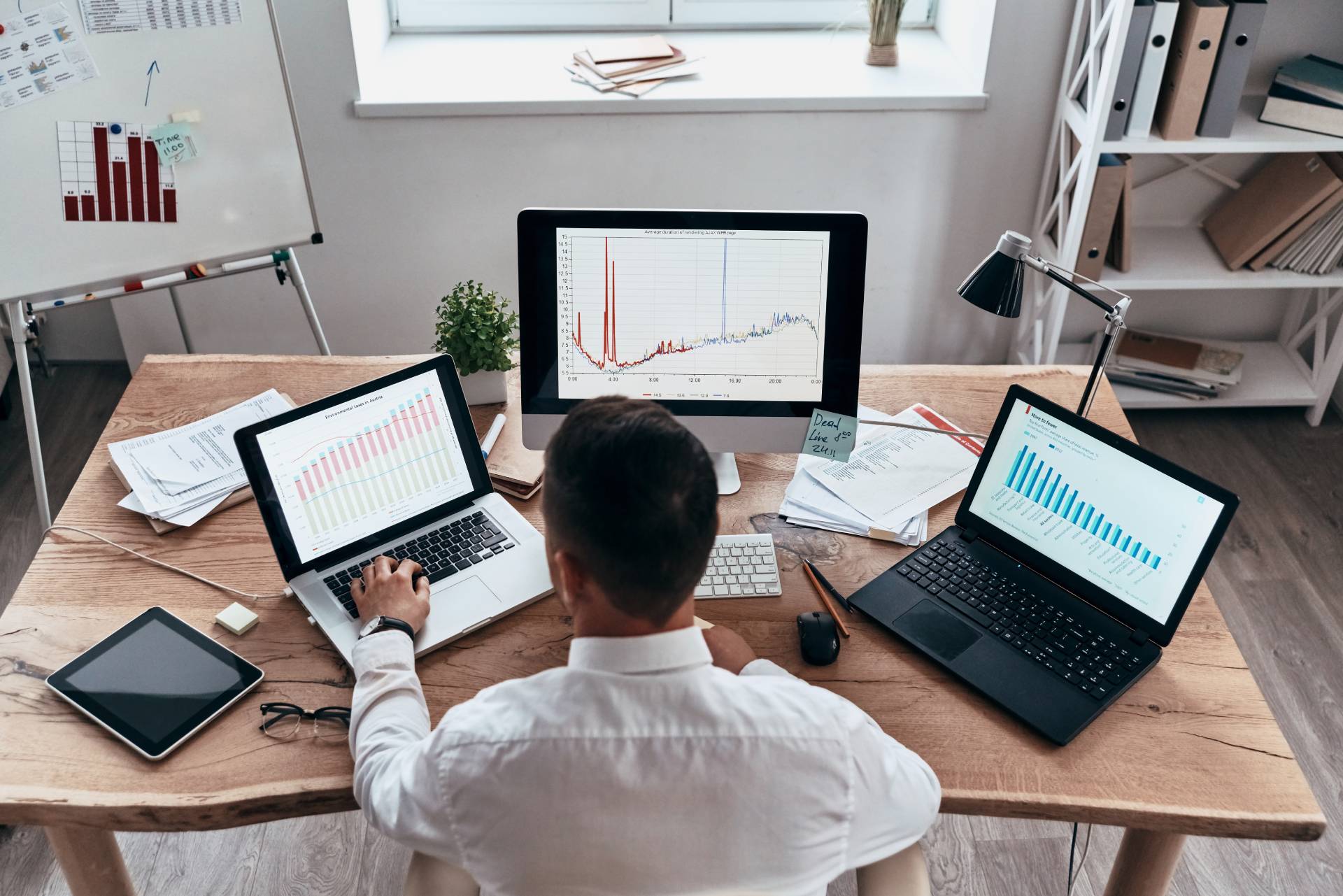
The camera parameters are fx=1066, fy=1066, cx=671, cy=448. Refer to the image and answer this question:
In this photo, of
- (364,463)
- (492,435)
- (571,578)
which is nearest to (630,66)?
(492,435)

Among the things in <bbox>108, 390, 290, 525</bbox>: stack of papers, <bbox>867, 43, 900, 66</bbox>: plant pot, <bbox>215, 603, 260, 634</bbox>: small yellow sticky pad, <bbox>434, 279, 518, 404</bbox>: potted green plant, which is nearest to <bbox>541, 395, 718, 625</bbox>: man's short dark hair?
<bbox>215, 603, 260, 634</bbox>: small yellow sticky pad

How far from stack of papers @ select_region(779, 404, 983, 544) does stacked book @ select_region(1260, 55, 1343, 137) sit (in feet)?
5.07

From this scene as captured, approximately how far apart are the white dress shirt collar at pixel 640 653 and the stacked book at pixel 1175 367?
240 cm

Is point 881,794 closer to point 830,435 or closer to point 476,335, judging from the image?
point 830,435

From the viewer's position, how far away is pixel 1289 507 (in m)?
2.84

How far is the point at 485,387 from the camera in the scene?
1.84 meters

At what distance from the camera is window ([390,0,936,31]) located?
3.06 metres

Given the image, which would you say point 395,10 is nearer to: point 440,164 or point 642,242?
point 440,164

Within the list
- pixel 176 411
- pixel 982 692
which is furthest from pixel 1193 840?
pixel 176 411

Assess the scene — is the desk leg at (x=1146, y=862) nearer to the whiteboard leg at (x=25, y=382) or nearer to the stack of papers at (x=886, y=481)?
the stack of papers at (x=886, y=481)

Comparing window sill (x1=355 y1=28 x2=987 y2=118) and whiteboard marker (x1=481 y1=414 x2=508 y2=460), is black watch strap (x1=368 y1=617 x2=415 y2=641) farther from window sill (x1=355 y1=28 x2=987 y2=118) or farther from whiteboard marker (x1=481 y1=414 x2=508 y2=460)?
window sill (x1=355 y1=28 x2=987 y2=118)

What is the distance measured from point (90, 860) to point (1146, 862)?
1477mm

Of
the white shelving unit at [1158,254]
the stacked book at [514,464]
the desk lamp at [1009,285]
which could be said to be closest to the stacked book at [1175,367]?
the white shelving unit at [1158,254]

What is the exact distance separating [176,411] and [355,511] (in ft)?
1.80
